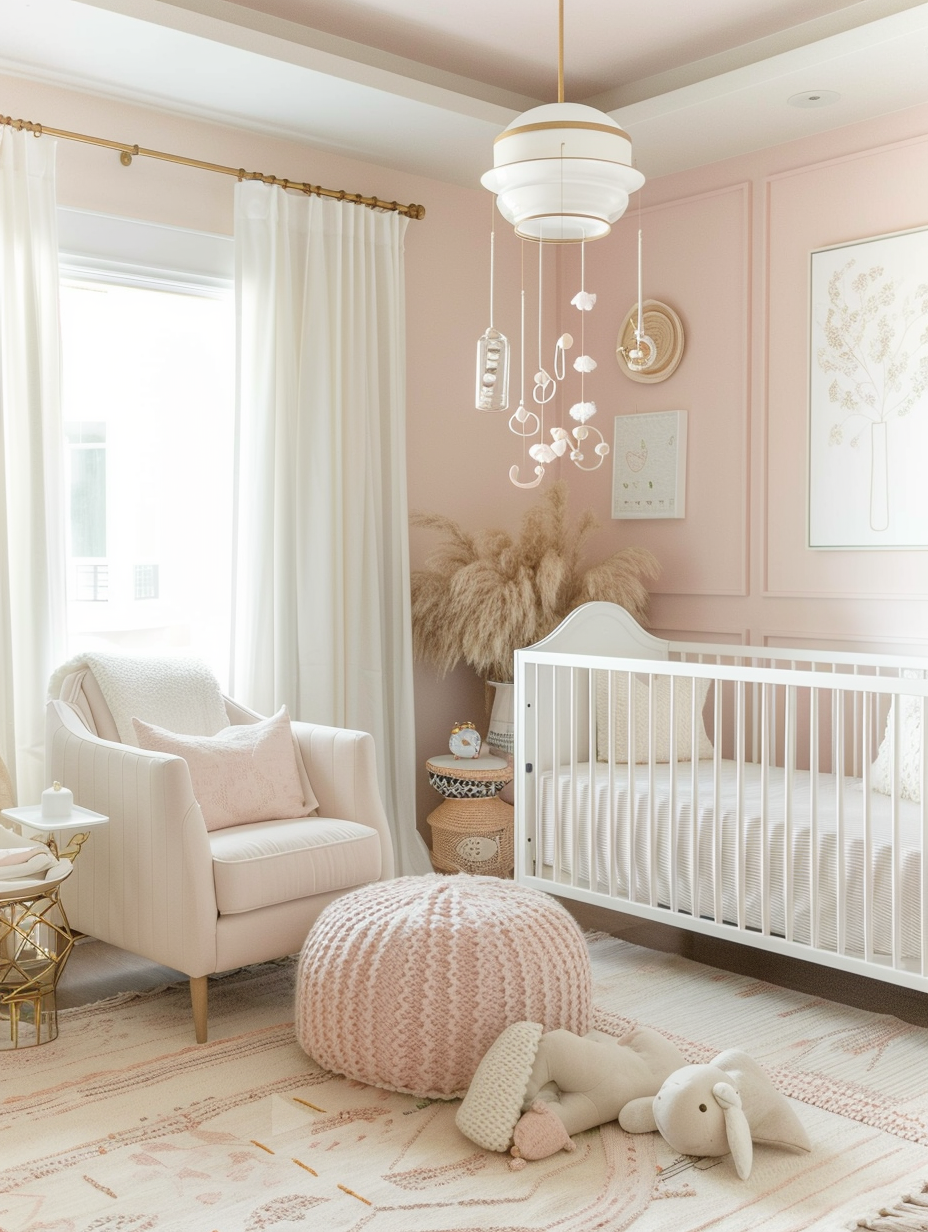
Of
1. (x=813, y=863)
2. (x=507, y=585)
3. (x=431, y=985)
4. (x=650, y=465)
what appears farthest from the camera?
(x=650, y=465)

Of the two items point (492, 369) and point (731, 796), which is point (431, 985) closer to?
point (731, 796)

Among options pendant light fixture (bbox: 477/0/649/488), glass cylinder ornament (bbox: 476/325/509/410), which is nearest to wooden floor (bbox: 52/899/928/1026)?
glass cylinder ornament (bbox: 476/325/509/410)

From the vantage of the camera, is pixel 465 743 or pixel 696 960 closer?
pixel 696 960

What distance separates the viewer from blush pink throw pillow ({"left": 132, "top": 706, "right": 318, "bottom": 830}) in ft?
9.16

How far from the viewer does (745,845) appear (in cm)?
279

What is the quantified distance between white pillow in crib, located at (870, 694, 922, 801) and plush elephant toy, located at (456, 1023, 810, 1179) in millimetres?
981

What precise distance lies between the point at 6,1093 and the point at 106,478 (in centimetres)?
179

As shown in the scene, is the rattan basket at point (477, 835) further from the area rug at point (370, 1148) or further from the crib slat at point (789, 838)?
the crib slat at point (789, 838)

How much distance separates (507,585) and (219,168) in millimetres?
1510

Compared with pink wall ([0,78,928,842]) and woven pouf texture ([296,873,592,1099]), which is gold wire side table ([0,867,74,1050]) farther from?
pink wall ([0,78,928,842])

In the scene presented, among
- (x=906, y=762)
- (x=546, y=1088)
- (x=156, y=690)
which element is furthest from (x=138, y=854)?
(x=906, y=762)

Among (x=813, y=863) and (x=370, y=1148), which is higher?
(x=813, y=863)

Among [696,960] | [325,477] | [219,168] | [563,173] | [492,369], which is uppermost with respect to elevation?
[219,168]

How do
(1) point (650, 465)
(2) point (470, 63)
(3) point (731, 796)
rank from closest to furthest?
(3) point (731, 796) → (2) point (470, 63) → (1) point (650, 465)
